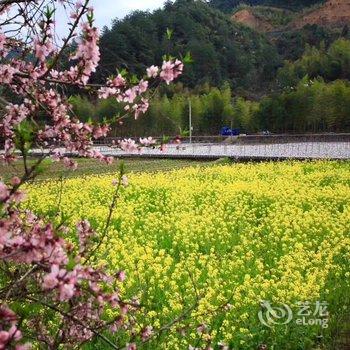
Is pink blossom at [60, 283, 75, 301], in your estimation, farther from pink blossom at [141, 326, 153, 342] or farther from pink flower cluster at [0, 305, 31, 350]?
pink blossom at [141, 326, 153, 342]

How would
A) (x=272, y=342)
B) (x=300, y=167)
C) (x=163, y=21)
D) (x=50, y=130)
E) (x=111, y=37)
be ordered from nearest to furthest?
(x=50, y=130) < (x=272, y=342) < (x=300, y=167) < (x=111, y=37) < (x=163, y=21)

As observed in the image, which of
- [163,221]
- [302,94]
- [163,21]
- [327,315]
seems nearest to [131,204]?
[163,221]

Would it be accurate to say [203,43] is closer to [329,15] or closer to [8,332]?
[329,15]

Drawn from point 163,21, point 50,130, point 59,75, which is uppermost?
point 163,21

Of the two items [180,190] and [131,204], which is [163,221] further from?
[180,190]

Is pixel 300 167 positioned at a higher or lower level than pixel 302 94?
lower

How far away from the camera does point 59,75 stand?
365 cm

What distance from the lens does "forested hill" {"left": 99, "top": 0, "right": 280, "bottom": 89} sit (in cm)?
9906

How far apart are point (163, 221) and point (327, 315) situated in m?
5.24

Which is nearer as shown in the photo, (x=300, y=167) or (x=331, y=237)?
(x=331, y=237)

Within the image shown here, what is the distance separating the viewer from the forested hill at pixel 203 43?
99.1 metres

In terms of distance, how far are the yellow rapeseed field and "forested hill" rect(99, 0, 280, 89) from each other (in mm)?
79447

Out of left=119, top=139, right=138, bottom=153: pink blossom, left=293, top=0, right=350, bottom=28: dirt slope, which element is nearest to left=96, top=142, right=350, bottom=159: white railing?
left=119, top=139, right=138, bottom=153: pink blossom

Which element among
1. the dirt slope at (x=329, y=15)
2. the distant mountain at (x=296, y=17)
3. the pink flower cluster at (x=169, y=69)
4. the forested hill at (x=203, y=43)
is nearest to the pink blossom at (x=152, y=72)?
the pink flower cluster at (x=169, y=69)
